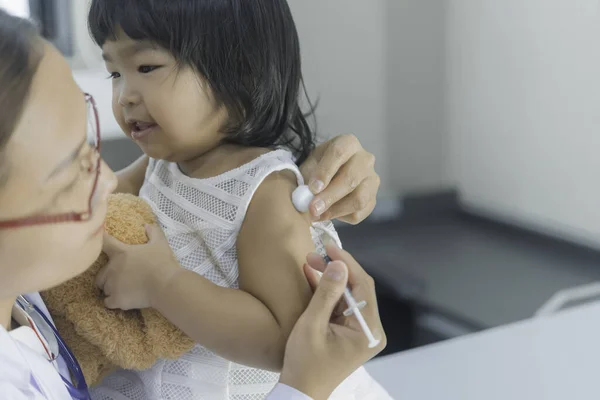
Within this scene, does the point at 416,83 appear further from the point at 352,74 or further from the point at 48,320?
the point at 48,320

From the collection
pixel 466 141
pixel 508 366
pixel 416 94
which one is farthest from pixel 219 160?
pixel 466 141

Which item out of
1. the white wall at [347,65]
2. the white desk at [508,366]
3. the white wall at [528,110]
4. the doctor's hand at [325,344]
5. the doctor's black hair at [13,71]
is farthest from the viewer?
the white wall at [528,110]

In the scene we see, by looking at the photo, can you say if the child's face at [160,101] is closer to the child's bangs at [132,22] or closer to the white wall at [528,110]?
the child's bangs at [132,22]

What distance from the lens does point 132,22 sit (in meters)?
0.82

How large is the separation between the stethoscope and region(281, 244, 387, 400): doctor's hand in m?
0.22

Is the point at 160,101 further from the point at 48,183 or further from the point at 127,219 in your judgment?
the point at 48,183

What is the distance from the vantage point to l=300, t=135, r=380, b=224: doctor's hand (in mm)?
904

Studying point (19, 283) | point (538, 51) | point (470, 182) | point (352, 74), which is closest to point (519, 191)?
point (470, 182)

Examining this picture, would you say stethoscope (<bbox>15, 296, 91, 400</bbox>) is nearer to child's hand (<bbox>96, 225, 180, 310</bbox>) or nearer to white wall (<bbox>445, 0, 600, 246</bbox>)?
child's hand (<bbox>96, 225, 180, 310</bbox>)

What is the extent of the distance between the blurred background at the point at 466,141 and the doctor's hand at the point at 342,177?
1525 mm

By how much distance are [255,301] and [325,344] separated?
98mm

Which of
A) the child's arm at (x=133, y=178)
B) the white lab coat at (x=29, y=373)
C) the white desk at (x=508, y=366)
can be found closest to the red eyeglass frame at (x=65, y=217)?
the white lab coat at (x=29, y=373)

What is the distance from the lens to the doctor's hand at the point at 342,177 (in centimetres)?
90

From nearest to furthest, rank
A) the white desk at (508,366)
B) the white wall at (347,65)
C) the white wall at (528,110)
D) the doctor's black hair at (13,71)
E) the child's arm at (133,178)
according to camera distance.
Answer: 1. the doctor's black hair at (13,71)
2. the child's arm at (133,178)
3. the white desk at (508,366)
4. the white wall at (347,65)
5. the white wall at (528,110)
